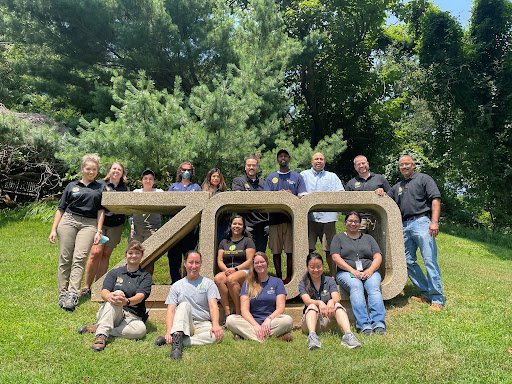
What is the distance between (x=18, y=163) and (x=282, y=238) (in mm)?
9205

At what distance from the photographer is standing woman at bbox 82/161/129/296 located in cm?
539

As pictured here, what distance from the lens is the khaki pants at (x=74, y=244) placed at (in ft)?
16.5

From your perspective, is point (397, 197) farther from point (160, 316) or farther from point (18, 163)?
point (18, 163)

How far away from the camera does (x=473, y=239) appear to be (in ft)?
47.6

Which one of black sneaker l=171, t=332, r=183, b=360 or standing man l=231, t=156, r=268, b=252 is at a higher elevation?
standing man l=231, t=156, r=268, b=252

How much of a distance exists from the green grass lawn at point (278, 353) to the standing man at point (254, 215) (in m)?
1.52

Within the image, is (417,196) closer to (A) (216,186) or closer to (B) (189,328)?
(A) (216,186)

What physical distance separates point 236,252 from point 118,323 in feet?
4.54

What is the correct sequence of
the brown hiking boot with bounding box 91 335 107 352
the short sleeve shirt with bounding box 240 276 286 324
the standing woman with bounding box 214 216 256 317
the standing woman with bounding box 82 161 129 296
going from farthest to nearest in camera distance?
the standing woman with bounding box 82 161 129 296
the standing woman with bounding box 214 216 256 317
the short sleeve shirt with bounding box 240 276 286 324
the brown hiking boot with bounding box 91 335 107 352

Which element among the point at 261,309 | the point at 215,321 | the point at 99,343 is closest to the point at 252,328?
the point at 261,309

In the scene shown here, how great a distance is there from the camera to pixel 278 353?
3838 millimetres

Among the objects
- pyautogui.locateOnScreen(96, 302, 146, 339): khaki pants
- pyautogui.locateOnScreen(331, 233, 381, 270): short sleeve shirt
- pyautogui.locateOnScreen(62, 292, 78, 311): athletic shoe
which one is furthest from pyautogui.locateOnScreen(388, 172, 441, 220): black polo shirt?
pyautogui.locateOnScreen(62, 292, 78, 311): athletic shoe

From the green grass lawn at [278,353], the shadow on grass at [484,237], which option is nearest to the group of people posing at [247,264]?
the green grass lawn at [278,353]

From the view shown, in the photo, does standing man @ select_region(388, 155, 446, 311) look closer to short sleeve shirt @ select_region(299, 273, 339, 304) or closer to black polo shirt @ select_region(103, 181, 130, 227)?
short sleeve shirt @ select_region(299, 273, 339, 304)
